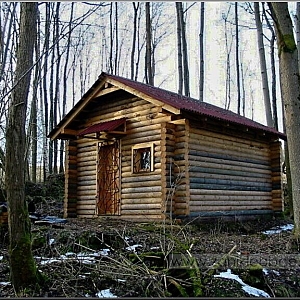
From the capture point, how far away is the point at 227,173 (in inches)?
496

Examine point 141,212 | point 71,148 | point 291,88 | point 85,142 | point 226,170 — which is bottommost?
point 141,212

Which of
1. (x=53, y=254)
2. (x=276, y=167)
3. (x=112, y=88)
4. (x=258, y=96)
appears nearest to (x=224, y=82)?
(x=258, y=96)

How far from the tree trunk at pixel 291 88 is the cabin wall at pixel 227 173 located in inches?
136

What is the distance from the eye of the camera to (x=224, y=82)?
33.6 m

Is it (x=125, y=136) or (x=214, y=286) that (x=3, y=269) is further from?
(x=125, y=136)

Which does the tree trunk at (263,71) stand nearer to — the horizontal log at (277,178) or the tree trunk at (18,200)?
the horizontal log at (277,178)

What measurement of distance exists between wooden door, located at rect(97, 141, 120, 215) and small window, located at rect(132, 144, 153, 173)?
758 mm

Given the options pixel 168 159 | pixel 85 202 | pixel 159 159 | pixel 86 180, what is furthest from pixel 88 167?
pixel 168 159

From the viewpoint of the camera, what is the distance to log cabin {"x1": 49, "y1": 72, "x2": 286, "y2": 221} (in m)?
11.0

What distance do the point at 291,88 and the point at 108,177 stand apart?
273 inches

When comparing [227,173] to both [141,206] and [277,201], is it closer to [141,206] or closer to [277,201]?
[141,206]

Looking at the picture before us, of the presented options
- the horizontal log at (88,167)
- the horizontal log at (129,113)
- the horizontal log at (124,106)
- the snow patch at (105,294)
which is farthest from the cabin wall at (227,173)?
the snow patch at (105,294)

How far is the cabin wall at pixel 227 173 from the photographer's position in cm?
1137

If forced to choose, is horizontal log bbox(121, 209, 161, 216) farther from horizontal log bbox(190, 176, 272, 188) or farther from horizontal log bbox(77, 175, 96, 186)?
horizontal log bbox(77, 175, 96, 186)
